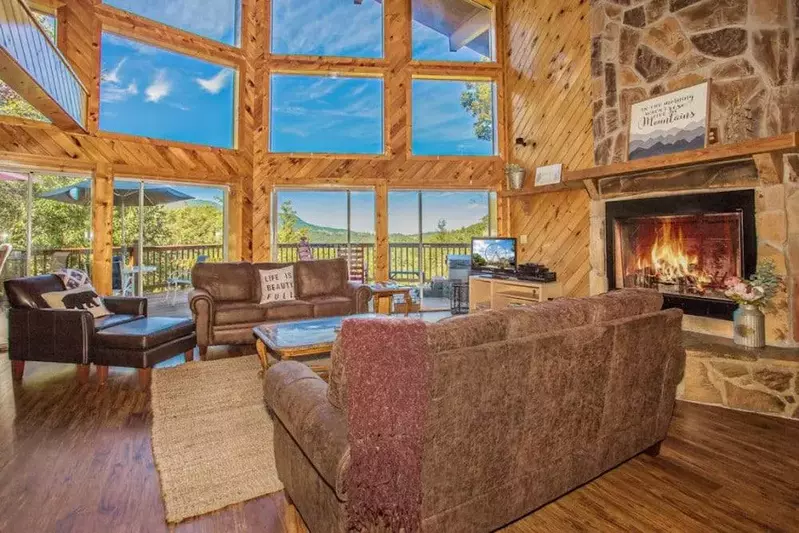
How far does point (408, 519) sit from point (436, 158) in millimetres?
5981

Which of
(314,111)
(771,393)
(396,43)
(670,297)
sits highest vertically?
(396,43)

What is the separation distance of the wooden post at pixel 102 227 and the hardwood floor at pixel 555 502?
8.69ft

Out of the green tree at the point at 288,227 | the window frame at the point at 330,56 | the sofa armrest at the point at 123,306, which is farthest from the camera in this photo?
the green tree at the point at 288,227

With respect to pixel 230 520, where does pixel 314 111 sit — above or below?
above

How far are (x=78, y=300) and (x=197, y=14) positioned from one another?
4582 mm

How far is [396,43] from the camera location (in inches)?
261

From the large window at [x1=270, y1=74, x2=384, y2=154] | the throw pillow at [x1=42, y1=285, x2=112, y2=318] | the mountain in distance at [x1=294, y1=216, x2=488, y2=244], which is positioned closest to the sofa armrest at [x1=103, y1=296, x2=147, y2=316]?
the throw pillow at [x1=42, y1=285, x2=112, y2=318]

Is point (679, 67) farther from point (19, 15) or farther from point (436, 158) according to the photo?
point (19, 15)

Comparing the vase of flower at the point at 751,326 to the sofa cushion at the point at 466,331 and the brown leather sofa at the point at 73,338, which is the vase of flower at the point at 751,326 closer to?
the sofa cushion at the point at 466,331

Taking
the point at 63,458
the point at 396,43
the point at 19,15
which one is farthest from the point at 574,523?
the point at 396,43

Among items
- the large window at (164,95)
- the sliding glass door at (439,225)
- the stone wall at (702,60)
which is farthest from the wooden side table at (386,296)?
the large window at (164,95)

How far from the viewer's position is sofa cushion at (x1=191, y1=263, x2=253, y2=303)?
15.3ft

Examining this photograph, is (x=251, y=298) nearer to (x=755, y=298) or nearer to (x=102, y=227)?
(x=102, y=227)

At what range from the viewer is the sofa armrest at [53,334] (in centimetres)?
337
